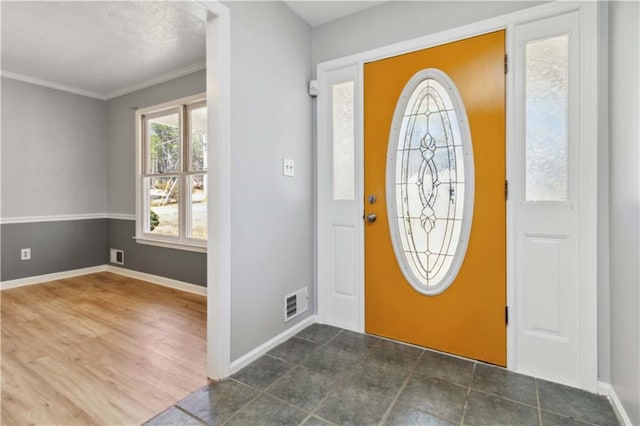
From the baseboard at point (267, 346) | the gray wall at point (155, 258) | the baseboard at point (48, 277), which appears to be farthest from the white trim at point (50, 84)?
the baseboard at point (267, 346)

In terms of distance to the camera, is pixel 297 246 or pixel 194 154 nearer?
pixel 297 246

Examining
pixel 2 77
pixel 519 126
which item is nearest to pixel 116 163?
pixel 2 77

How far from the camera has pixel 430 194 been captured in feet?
7.05

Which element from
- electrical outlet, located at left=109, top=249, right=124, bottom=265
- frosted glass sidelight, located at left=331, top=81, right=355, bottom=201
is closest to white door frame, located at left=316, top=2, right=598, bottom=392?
frosted glass sidelight, located at left=331, top=81, right=355, bottom=201

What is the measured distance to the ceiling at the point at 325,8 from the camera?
226 cm

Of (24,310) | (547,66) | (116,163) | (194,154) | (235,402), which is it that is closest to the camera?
(235,402)

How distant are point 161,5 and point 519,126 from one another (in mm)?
2690

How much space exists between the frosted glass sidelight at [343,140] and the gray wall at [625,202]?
4.94 ft

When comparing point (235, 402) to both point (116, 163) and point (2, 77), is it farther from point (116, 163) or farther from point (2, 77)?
point (2, 77)

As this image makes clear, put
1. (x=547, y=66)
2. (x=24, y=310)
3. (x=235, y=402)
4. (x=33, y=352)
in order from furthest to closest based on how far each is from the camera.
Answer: (x=24, y=310) < (x=33, y=352) < (x=547, y=66) < (x=235, y=402)

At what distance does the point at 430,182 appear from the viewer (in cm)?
214

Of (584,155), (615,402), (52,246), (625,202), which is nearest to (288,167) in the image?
(584,155)

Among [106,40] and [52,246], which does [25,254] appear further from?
[106,40]

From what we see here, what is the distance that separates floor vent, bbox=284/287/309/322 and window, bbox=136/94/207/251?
1537 millimetres
